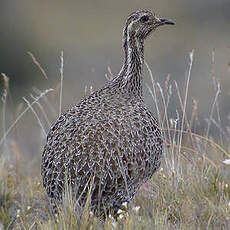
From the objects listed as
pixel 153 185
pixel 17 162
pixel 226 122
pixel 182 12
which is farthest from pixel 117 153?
pixel 182 12

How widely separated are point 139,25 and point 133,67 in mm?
401

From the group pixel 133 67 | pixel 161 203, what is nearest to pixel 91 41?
pixel 133 67

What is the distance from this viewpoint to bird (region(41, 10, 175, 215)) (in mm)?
5445

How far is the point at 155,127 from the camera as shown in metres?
5.97

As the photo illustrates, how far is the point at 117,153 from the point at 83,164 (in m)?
0.29

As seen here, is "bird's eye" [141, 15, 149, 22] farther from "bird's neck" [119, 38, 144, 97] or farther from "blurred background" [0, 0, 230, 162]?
"blurred background" [0, 0, 230, 162]

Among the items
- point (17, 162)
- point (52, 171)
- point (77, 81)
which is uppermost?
point (52, 171)

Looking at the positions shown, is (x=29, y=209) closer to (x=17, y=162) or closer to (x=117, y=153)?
(x=117, y=153)

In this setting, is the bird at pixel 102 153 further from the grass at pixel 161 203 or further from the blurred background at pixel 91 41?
the blurred background at pixel 91 41

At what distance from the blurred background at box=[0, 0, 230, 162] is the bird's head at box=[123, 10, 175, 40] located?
12.1 metres

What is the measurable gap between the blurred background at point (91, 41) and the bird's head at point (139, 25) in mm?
12090

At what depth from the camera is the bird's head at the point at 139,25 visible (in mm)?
6605

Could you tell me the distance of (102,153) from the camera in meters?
5.52

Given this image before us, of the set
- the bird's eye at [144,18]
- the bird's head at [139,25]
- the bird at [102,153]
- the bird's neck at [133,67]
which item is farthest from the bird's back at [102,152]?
the bird's eye at [144,18]
